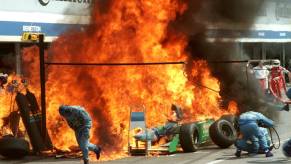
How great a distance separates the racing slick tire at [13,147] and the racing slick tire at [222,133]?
3785 millimetres

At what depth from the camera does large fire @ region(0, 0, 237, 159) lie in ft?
40.9

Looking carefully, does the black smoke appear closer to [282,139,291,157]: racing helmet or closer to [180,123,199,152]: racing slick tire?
[180,123,199,152]: racing slick tire

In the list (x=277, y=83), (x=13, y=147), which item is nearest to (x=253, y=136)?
(x=13, y=147)

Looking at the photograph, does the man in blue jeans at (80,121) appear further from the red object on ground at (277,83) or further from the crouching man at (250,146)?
the red object on ground at (277,83)

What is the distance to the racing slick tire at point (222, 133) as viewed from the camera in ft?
39.0

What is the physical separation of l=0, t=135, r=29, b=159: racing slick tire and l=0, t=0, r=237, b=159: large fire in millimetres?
972

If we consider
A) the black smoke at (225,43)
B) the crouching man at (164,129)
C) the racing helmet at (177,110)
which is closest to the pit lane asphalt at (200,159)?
the crouching man at (164,129)

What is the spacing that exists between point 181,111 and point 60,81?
2763mm

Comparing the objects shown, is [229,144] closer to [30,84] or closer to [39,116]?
[39,116]

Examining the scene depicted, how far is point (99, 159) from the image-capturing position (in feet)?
35.7

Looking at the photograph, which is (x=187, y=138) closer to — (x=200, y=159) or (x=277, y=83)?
(x=200, y=159)

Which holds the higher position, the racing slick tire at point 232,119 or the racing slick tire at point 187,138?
the racing slick tire at point 232,119

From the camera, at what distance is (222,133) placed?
11969 mm

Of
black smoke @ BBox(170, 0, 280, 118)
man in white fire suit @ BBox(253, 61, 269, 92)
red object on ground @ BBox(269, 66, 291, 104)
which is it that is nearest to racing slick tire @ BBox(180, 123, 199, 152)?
black smoke @ BBox(170, 0, 280, 118)
